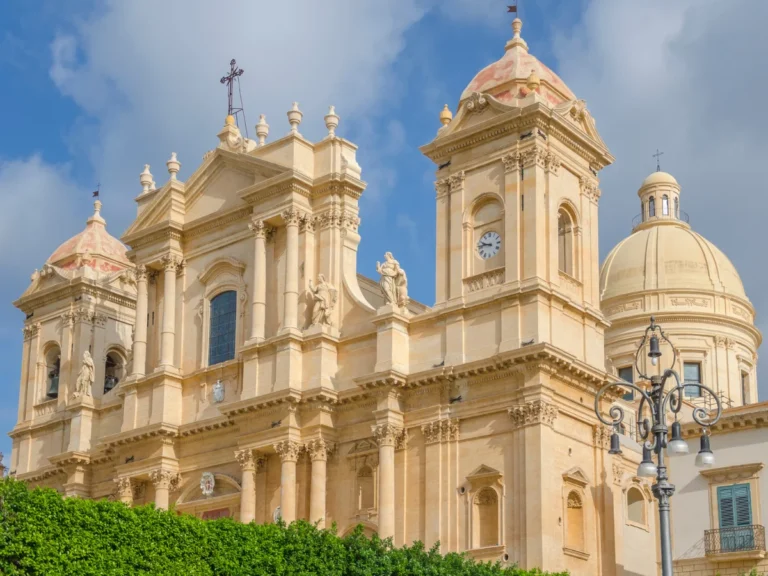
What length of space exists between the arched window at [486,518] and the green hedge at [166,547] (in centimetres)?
384

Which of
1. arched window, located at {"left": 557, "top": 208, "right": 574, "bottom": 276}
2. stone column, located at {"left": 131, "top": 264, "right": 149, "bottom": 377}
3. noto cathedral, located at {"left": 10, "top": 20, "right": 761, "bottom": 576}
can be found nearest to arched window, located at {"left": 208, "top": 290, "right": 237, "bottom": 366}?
noto cathedral, located at {"left": 10, "top": 20, "right": 761, "bottom": 576}

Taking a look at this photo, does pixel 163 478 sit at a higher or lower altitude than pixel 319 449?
lower

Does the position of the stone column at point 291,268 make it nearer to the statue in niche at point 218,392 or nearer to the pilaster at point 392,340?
the pilaster at point 392,340

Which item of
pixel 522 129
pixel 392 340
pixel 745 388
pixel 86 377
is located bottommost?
pixel 392 340

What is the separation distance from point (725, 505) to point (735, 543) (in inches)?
43.9

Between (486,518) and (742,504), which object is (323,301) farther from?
(742,504)

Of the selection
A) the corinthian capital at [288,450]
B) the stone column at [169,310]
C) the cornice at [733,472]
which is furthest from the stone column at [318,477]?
the cornice at [733,472]

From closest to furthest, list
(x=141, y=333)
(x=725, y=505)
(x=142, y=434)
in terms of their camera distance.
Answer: (x=725, y=505) < (x=142, y=434) < (x=141, y=333)

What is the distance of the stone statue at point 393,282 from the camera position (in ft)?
123

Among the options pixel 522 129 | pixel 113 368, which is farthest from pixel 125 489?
pixel 522 129

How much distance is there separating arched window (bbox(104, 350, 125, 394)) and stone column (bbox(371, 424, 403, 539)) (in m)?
15.0

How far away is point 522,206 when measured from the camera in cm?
3600

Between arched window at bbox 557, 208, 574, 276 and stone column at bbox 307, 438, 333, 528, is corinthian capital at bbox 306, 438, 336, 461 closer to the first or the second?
stone column at bbox 307, 438, 333, 528

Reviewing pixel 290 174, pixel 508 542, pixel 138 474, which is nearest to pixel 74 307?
pixel 138 474
